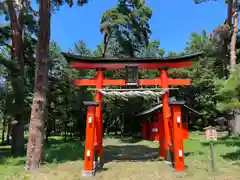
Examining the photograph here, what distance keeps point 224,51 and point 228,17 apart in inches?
99.5

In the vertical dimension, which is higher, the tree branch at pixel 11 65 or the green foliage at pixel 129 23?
the green foliage at pixel 129 23

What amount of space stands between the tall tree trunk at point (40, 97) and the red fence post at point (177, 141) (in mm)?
4809

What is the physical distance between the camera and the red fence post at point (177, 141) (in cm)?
706

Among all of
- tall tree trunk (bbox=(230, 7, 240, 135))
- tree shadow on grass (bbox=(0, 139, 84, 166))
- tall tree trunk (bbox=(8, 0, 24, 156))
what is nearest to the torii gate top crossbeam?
tall tree trunk (bbox=(8, 0, 24, 156))

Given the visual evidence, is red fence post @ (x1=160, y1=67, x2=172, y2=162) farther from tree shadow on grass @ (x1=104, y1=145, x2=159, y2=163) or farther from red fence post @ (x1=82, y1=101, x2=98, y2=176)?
red fence post @ (x1=82, y1=101, x2=98, y2=176)

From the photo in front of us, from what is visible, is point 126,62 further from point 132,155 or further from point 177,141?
point 132,155

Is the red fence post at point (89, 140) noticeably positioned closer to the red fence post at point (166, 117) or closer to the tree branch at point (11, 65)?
the red fence post at point (166, 117)

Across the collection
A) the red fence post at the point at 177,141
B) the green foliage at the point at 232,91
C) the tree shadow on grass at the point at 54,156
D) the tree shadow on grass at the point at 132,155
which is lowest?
the tree shadow on grass at the point at 132,155

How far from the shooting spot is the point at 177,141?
23.7ft

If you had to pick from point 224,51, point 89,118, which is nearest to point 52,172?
Answer: point 89,118

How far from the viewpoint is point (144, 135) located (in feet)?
71.5

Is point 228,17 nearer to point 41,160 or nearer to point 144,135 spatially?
point 144,135

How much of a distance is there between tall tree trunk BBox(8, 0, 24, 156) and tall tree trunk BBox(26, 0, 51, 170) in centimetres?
285

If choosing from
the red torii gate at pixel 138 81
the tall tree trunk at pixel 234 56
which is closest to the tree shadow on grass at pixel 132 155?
the red torii gate at pixel 138 81
